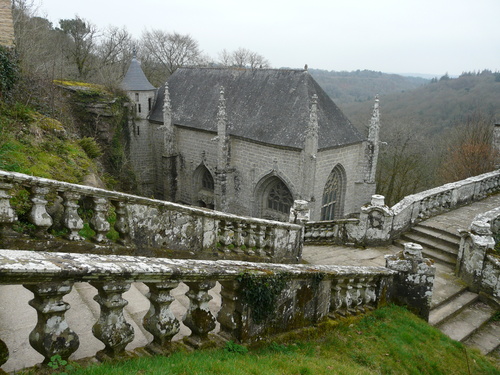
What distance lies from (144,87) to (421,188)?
21.7 meters

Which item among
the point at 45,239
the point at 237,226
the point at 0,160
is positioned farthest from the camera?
the point at 237,226

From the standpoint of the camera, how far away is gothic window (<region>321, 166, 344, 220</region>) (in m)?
19.0

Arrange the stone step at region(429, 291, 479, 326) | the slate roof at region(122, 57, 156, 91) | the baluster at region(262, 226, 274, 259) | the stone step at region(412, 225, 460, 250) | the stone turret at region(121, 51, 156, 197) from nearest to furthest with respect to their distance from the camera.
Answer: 1. the stone step at region(429, 291, 479, 326)
2. the baluster at region(262, 226, 274, 259)
3. the stone step at region(412, 225, 460, 250)
4. the slate roof at region(122, 57, 156, 91)
5. the stone turret at region(121, 51, 156, 197)

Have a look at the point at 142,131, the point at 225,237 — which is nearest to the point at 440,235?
the point at 225,237

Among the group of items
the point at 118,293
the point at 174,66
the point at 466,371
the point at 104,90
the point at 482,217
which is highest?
the point at 174,66

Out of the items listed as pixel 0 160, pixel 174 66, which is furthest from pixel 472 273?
pixel 174 66

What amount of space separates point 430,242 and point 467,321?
10.2ft

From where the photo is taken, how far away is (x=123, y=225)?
210 inches

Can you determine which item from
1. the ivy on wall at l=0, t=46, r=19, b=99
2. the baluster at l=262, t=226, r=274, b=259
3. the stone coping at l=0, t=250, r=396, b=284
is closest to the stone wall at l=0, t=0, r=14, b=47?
the ivy on wall at l=0, t=46, r=19, b=99

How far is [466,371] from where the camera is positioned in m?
5.52

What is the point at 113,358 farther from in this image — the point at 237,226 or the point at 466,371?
the point at 466,371

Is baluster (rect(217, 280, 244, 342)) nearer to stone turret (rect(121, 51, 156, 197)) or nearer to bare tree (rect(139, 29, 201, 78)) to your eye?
stone turret (rect(121, 51, 156, 197))

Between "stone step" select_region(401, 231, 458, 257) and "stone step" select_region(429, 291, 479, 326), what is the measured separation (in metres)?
1.58

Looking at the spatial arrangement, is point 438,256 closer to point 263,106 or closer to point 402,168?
point 263,106
